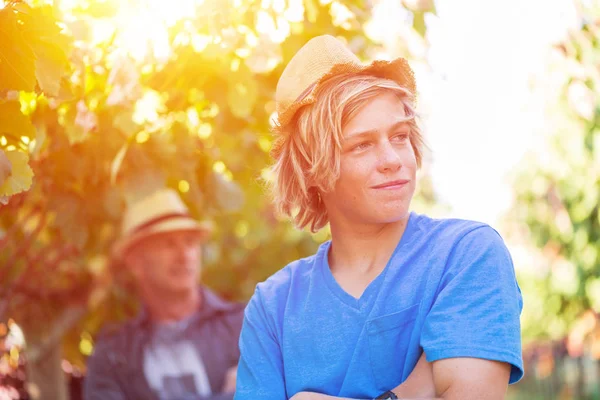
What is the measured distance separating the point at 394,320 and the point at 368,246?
28 centimetres

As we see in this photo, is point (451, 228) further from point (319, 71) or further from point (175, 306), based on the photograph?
point (175, 306)

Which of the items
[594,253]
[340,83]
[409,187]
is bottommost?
[594,253]

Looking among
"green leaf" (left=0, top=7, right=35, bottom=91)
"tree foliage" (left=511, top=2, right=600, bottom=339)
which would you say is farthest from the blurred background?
"tree foliage" (left=511, top=2, right=600, bottom=339)

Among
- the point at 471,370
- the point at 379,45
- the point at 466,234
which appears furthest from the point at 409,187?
the point at 379,45

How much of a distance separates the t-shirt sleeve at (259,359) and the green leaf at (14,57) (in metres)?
0.89

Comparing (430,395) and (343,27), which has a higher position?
(343,27)

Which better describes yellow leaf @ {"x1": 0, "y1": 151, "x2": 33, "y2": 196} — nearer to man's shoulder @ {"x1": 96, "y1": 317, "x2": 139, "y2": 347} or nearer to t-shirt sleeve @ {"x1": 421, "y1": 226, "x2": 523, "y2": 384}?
t-shirt sleeve @ {"x1": 421, "y1": 226, "x2": 523, "y2": 384}

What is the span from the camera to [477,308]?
1.94 m

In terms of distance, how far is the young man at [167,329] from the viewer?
15.1 feet

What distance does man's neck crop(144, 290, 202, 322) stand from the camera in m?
4.99

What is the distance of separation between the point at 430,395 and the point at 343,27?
1.63 m

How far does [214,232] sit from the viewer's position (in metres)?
5.78

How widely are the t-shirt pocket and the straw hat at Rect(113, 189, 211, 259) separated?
2.99 metres

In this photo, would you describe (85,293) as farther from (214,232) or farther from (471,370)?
(471,370)
